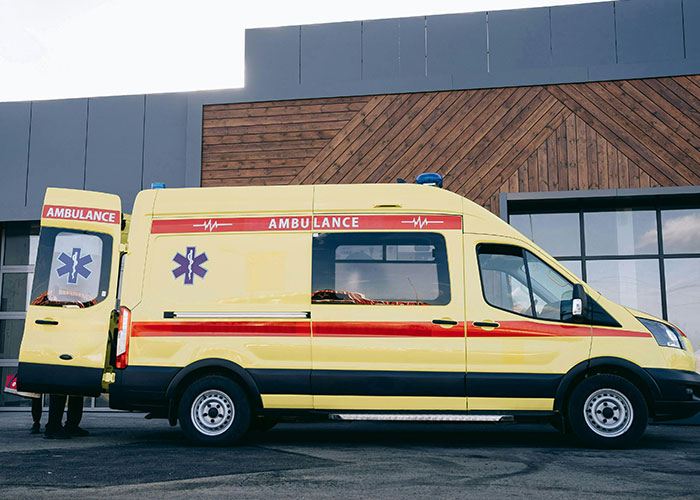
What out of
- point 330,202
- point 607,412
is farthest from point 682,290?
point 330,202

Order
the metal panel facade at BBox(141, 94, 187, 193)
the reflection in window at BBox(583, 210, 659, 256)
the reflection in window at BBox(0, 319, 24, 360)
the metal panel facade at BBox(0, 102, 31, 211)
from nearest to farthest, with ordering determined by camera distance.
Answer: the reflection in window at BBox(583, 210, 659, 256), the metal panel facade at BBox(141, 94, 187, 193), the metal panel facade at BBox(0, 102, 31, 211), the reflection in window at BBox(0, 319, 24, 360)

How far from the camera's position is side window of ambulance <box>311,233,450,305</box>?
23.0 ft

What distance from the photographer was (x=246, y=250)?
7211 millimetres

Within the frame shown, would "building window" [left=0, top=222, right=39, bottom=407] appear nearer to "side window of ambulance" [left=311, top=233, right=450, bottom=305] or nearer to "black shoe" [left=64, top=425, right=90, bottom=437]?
Result: "black shoe" [left=64, top=425, right=90, bottom=437]

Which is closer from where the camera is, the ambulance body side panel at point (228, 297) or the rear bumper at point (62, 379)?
the ambulance body side panel at point (228, 297)

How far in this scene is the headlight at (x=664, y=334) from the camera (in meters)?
6.93

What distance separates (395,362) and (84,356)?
10.4ft

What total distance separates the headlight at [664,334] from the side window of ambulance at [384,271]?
200 cm

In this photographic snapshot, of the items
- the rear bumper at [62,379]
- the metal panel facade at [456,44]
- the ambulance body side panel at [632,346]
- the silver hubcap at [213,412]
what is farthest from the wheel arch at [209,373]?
the metal panel facade at [456,44]

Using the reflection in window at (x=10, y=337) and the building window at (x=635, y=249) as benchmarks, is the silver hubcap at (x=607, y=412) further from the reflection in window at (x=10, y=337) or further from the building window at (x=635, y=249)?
the reflection in window at (x=10, y=337)

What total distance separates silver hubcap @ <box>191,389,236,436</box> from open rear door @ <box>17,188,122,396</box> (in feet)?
3.53

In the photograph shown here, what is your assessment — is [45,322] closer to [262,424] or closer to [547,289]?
[262,424]

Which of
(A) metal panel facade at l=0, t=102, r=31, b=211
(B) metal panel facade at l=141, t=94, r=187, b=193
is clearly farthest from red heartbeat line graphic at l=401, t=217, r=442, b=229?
(A) metal panel facade at l=0, t=102, r=31, b=211

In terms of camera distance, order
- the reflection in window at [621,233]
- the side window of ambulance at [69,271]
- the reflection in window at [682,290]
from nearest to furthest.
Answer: the side window of ambulance at [69,271]
the reflection in window at [682,290]
the reflection in window at [621,233]
